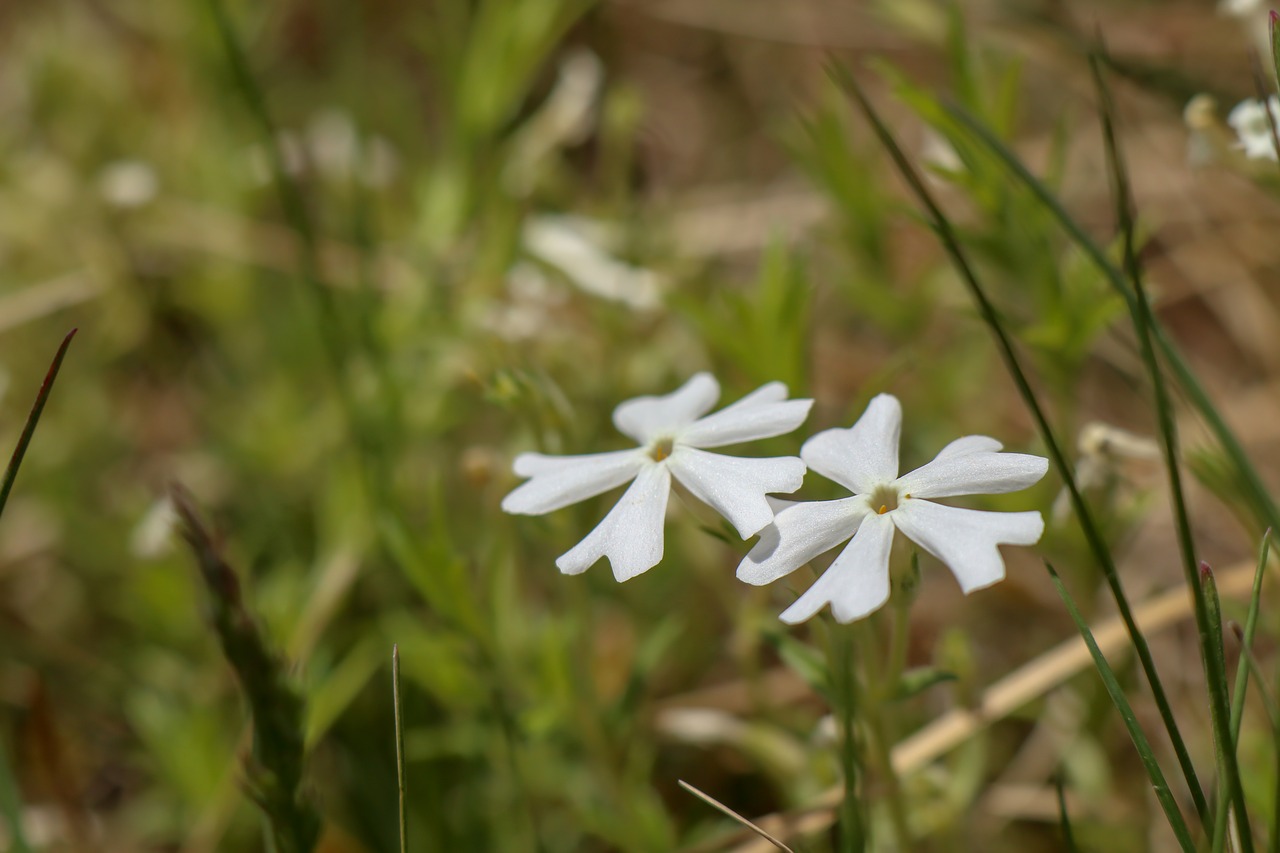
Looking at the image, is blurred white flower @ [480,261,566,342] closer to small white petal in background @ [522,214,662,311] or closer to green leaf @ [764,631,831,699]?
small white petal in background @ [522,214,662,311]

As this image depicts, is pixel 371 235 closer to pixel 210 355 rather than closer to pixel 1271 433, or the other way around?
pixel 210 355

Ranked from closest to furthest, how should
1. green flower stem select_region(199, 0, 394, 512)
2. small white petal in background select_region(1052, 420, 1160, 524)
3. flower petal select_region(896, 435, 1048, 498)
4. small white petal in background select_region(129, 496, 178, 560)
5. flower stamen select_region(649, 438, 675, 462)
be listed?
flower petal select_region(896, 435, 1048, 498) → flower stamen select_region(649, 438, 675, 462) → small white petal in background select_region(1052, 420, 1160, 524) → green flower stem select_region(199, 0, 394, 512) → small white petal in background select_region(129, 496, 178, 560)

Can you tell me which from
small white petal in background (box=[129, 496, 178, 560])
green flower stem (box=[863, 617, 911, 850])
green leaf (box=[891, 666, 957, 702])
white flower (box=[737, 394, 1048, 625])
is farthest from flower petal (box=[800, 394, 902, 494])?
small white petal in background (box=[129, 496, 178, 560])

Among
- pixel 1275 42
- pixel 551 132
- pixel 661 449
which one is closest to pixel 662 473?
pixel 661 449

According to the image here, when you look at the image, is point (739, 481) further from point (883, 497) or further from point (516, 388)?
point (516, 388)

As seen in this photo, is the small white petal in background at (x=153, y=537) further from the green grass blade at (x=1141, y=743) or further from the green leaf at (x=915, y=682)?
the green grass blade at (x=1141, y=743)

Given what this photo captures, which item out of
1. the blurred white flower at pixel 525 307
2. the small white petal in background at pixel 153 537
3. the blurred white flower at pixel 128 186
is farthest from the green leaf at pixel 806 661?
the blurred white flower at pixel 128 186
